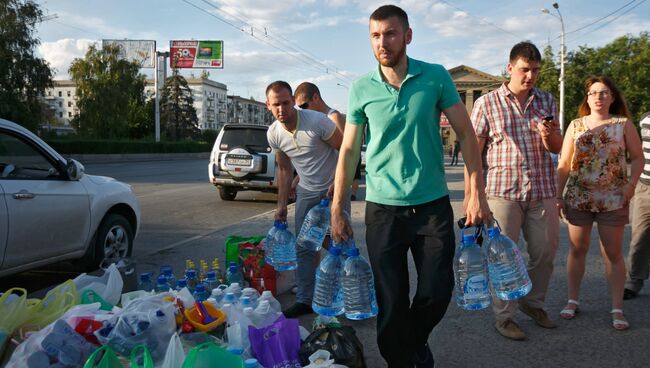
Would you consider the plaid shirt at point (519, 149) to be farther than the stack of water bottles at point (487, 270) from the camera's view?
Yes

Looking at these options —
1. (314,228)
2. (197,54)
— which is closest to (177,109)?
(197,54)

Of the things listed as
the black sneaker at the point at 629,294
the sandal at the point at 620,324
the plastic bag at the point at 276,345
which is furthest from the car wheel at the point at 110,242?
the black sneaker at the point at 629,294

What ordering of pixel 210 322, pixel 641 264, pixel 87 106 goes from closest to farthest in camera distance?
pixel 210 322, pixel 641 264, pixel 87 106

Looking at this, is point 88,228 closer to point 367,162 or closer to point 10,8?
point 367,162

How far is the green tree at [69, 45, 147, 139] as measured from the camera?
53062 mm

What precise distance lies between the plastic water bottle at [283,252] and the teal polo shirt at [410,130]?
1934 millimetres

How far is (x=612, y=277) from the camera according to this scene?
14.3ft

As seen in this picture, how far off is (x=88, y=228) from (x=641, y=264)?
552 cm

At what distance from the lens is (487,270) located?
3381mm

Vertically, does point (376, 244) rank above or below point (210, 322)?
above

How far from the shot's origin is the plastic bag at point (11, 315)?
10.7ft

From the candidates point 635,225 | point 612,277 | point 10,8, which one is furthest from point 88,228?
point 10,8

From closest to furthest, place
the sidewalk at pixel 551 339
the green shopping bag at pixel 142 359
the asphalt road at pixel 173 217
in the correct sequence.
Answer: the green shopping bag at pixel 142 359, the sidewalk at pixel 551 339, the asphalt road at pixel 173 217

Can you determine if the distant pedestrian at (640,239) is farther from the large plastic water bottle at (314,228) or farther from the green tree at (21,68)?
the green tree at (21,68)
